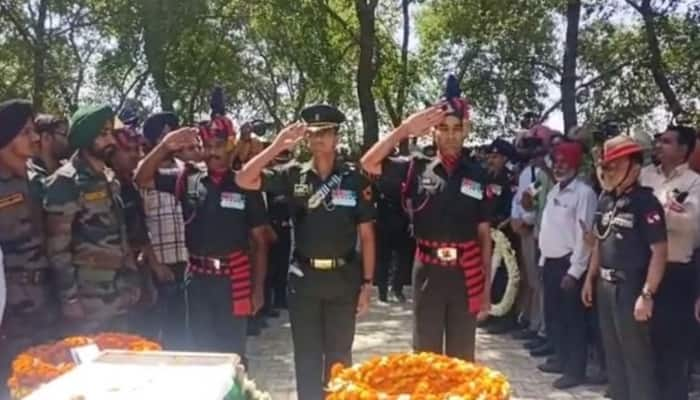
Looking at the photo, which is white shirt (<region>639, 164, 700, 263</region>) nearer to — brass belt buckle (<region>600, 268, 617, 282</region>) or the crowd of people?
the crowd of people

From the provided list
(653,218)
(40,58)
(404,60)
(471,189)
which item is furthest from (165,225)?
(404,60)

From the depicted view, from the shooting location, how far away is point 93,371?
2.36 m

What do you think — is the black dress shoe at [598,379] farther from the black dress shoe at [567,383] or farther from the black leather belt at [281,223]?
the black leather belt at [281,223]

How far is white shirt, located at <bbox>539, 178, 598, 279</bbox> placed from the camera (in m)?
5.80

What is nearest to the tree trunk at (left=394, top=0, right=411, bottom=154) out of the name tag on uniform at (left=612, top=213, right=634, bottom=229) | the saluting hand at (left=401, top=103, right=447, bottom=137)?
the name tag on uniform at (left=612, top=213, right=634, bottom=229)

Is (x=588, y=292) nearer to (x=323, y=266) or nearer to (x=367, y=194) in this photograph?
(x=367, y=194)

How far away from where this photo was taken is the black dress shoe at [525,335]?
7.55 metres

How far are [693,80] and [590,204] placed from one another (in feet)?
23.8

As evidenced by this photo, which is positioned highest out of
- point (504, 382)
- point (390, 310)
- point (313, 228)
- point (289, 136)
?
point (289, 136)

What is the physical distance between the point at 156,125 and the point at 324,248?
91.4 inches

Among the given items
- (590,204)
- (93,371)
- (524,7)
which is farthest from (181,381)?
(524,7)

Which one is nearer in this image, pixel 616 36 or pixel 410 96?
pixel 616 36

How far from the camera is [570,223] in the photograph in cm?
597

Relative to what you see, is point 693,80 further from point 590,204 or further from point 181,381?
point 181,381
